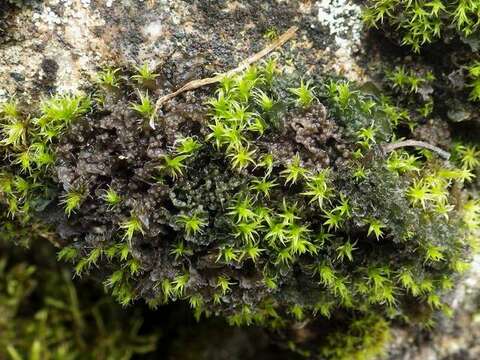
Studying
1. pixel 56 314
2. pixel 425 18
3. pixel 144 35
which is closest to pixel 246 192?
pixel 144 35

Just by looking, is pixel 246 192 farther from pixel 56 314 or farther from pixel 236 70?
pixel 56 314

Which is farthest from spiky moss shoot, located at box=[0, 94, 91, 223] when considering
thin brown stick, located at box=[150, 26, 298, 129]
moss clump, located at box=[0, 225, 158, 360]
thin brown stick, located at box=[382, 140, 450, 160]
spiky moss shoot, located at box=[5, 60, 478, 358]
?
moss clump, located at box=[0, 225, 158, 360]

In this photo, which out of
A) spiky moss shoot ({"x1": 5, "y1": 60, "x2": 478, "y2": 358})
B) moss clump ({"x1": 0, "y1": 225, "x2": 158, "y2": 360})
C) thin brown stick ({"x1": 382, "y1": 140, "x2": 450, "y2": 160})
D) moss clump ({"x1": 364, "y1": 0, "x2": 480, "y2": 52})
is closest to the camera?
spiky moss shoot ({"x1": 5, "y1": 60, "x2": 478, "y2": 358})

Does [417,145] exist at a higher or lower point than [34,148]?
higher

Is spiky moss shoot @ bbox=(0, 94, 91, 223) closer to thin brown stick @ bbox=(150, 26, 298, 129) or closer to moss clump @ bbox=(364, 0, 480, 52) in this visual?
thin brown stick @ bbox=(150, 26, 298, 129)

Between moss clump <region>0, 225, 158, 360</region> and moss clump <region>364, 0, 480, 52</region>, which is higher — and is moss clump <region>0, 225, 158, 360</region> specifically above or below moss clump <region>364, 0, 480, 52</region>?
below
